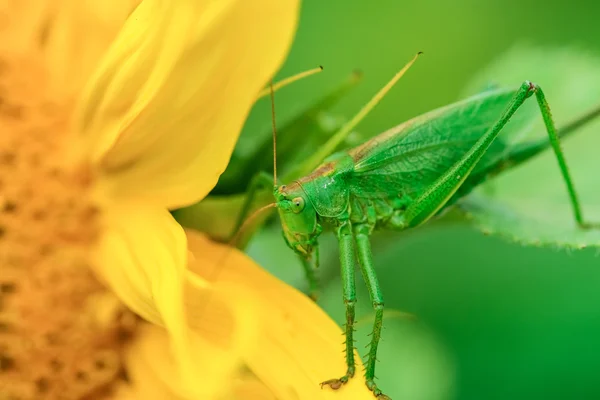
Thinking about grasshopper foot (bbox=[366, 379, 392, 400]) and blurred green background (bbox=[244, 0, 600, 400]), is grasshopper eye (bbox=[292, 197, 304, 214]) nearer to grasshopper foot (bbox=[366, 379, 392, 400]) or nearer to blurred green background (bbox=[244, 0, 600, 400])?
blurred green background (bbox=[244, 0, 600, 400])

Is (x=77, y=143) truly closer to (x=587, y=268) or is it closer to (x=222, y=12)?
(x=222, y=12)

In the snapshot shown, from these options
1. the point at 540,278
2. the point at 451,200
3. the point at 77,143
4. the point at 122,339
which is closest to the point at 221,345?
the point at 122,339

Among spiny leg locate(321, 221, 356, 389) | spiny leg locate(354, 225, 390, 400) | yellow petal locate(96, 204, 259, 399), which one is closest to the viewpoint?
yellow petal locate(96, 204, 259, 399)

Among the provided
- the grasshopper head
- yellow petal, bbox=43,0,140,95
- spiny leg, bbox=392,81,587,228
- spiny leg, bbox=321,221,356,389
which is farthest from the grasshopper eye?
yellow petal, bbox=43,0,140,95

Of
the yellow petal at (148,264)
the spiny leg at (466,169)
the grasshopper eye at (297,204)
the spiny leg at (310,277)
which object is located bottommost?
the spiny leg at (310,277)

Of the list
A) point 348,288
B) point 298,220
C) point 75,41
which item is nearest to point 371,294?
point 348,288

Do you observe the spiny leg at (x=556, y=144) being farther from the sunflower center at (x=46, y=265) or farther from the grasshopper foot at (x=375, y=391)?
the sunflower center at (x=46, y=265)

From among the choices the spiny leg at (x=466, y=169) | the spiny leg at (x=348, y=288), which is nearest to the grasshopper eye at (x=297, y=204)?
the spiny leg at (x=348, y=288)
